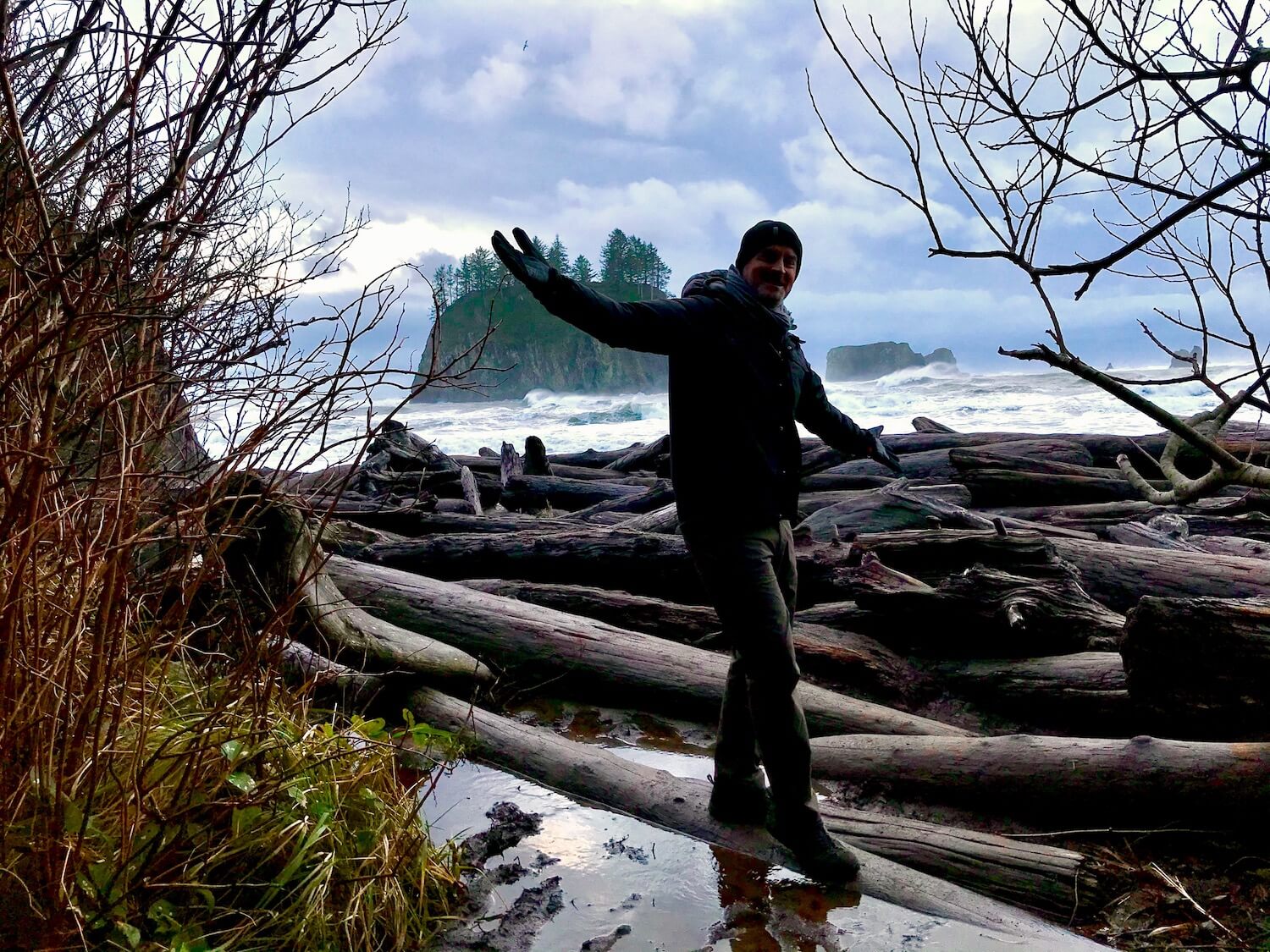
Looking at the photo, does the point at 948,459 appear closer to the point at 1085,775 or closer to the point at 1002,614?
the point at 1002,614

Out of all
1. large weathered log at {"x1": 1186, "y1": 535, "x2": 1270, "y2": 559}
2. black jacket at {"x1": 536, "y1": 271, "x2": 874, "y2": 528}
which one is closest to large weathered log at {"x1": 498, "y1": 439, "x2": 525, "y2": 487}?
large weathered log at {"x1": 1186, "y1": 535, "x2": 1270, "y2": 559}

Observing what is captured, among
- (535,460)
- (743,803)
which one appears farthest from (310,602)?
(535,460)

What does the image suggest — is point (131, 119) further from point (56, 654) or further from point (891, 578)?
point (891, 578)

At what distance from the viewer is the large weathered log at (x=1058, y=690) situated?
4.93 metres

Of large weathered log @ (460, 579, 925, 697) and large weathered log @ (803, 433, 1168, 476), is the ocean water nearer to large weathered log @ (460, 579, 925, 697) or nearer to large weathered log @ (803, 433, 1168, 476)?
large weathered log @ (803, 433, 1168, 476)

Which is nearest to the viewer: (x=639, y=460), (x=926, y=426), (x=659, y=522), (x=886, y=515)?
(x=886, y=515)

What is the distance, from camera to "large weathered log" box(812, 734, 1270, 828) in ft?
12.6

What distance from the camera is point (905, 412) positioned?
34.2 metres

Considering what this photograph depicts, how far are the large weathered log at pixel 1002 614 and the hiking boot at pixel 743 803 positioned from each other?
6.62ft

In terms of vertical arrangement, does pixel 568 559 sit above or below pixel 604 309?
below

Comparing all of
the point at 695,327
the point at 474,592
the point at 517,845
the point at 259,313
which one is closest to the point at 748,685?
the point at 517,845

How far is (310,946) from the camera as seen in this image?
287 centimetres

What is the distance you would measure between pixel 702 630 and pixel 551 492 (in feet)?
21.1

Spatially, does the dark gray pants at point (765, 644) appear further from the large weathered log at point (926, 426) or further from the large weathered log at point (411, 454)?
the large weathered log at point (926, 426)
